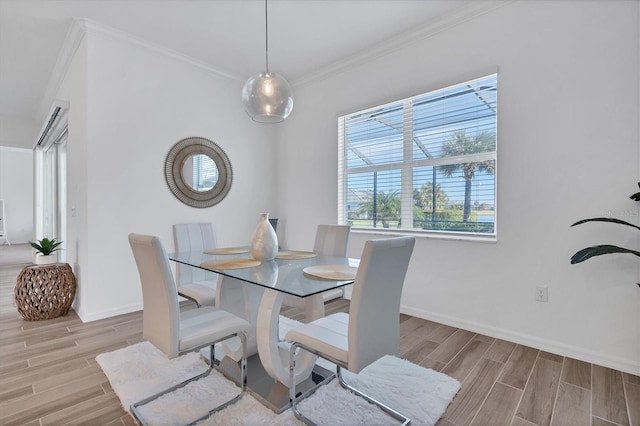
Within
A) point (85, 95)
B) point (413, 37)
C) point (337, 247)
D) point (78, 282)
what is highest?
point (413, 37)

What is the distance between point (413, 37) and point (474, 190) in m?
1.61

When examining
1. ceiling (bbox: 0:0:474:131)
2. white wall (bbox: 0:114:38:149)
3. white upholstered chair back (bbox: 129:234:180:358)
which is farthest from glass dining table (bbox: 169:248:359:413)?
white wall (bbox: 0:114:38:149)

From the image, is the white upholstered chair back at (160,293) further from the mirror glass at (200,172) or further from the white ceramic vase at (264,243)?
the mirror glass at (200,172)

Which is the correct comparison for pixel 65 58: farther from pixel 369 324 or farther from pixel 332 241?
pixel 369 324

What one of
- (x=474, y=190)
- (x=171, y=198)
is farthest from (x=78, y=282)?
(x=474, y=190)

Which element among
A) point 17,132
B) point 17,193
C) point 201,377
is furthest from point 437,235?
point 17,193

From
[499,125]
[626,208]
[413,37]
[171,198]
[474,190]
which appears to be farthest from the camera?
[171,198]

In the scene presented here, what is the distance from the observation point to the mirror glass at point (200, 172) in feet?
11.8

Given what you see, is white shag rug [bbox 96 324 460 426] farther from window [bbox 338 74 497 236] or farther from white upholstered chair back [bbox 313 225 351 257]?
window [bbox 338 74 497 236]

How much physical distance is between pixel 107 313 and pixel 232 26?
3.03m

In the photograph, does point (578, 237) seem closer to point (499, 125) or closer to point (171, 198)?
point (499, 125)

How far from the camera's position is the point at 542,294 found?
2.33 meters

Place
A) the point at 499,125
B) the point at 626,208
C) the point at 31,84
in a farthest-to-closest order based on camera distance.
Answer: the point at 31,84 → the point at 499,125 → the point at 626,208

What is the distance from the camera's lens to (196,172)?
3.67 meters
